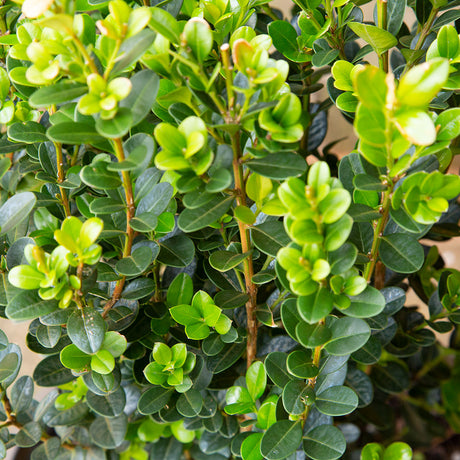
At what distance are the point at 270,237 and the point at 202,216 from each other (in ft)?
0.28

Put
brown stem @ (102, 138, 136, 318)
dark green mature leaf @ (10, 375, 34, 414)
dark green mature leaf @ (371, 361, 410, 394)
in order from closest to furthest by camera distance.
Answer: brown stem @ (102, 138, 136, 318)
dark green mature leaf @ (10, 375, 34, 414)
dark green mature leaf @ (371, 361, 410, 394)

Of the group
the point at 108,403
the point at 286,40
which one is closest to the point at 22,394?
the point at 108,403

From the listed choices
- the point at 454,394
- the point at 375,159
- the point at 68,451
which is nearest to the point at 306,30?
the point at 375,159

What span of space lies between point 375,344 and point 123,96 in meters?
0.43

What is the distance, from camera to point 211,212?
429 mm

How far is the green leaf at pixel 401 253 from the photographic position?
1.51 feet

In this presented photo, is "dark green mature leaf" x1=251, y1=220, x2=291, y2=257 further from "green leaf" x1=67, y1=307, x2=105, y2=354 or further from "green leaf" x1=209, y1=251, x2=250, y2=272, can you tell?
"green leaf" x1=67, y1=307, x2=105, y2=354

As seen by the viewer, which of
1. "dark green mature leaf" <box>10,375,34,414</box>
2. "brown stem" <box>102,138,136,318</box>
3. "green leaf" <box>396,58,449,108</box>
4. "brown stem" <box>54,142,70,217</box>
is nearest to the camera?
"green leaf" <box>396,58,449,108</box>

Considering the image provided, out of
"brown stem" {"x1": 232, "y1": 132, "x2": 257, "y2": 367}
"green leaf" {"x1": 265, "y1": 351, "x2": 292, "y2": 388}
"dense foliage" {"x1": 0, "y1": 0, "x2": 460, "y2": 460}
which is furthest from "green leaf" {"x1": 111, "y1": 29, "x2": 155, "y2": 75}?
"green leaf" {"x1": 265, "y1": 351, "x2": 292, "y2": 388}

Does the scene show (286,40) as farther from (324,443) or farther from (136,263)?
(324,443)

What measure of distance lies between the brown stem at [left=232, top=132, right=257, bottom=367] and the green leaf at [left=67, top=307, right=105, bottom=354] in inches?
6.3

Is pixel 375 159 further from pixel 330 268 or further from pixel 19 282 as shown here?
pixel 19 282

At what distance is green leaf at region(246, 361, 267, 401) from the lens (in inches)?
22.1

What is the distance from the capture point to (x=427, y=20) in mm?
616
